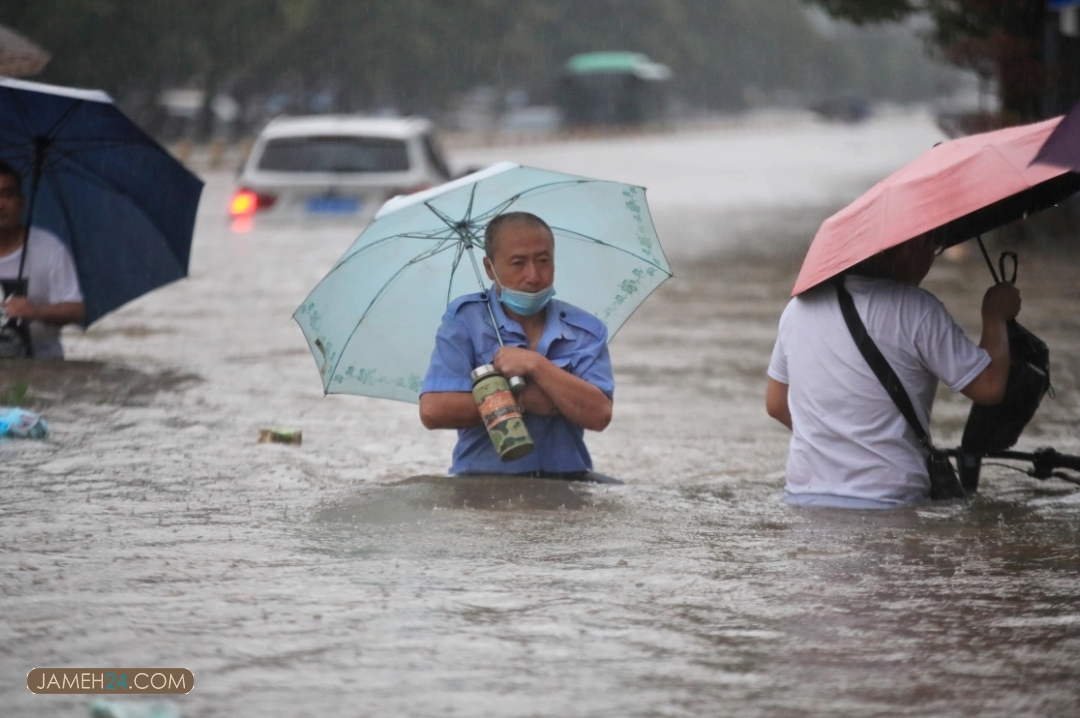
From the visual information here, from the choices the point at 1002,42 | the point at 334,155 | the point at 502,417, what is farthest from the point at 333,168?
the point at 502,417

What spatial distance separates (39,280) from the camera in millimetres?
8891

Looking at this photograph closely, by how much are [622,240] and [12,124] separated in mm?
3752

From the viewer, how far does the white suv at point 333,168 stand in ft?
53.5

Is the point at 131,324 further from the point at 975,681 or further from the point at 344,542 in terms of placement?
the point at 975,681

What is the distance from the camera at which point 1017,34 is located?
18.9 m

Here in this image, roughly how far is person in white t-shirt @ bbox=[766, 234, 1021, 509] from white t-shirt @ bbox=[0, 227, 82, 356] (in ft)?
14.8

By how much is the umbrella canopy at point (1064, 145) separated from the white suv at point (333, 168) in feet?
37.2

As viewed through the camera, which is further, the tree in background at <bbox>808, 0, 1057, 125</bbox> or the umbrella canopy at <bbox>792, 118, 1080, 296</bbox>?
the tree in background at <bbox>808, 0, 1057, 125</bbox>

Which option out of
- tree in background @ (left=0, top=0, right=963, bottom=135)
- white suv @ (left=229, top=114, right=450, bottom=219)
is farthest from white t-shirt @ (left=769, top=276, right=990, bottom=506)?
tree in background @ (left=0, top=0, right=963, bottom=135)

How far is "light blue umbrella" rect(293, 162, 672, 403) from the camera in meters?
6.50

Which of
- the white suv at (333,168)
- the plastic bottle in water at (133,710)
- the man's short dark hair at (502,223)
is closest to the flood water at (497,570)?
the plastic bottle in water at (133,710)

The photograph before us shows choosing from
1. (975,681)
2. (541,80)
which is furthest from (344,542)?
(541,80)

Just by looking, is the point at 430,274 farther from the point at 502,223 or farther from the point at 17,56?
the point at 17,56

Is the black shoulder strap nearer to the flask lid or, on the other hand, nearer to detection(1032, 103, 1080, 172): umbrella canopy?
detection(1032, 103, 1080, 172): umbrella canopy
